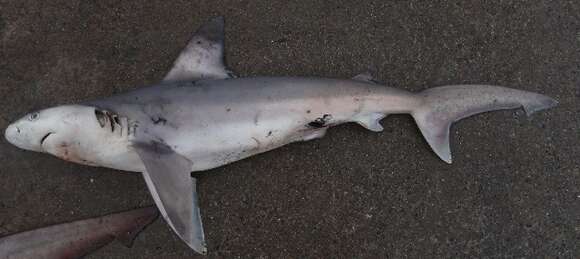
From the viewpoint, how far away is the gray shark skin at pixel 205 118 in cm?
263

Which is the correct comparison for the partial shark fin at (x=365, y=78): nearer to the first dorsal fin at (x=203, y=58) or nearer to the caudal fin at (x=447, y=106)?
the caudal fin at (x=447, y=106)

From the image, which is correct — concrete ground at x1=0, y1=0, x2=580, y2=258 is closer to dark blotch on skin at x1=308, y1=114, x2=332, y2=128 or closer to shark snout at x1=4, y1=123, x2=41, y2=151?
dark blotch on skin at x1=308, y1=114, x2=332, y2=128

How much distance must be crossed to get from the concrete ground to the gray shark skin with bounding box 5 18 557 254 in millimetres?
183

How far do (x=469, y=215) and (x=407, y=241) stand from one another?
1.45ft

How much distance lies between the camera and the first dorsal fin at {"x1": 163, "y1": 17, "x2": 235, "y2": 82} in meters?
3.07

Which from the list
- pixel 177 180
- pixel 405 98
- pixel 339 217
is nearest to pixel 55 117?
pixel 177 180

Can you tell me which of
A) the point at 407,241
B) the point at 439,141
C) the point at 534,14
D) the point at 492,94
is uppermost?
the point at 534,14

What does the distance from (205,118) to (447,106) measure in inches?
59.6

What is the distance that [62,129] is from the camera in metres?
2.62

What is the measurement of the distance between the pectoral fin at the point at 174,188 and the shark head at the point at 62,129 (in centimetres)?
25

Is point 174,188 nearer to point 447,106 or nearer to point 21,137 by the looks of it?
point 21,137

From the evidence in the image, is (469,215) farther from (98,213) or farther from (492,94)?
(98,213)

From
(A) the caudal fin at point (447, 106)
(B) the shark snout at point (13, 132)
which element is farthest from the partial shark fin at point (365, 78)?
(B) the shark snout at point (13, 132)

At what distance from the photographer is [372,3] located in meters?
3.44
